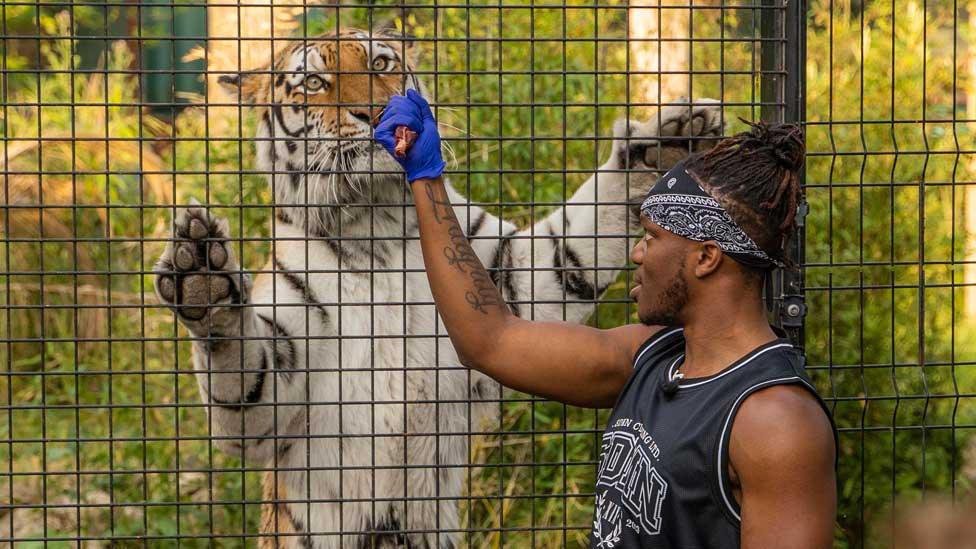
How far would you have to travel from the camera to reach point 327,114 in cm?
362

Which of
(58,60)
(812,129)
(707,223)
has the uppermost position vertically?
(58,60)

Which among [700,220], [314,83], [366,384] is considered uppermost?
[314,83]

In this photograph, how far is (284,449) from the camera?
3770 millimetres

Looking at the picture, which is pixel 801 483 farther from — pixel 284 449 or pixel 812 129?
pixel 812 129

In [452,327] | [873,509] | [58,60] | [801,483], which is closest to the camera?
[801,483]

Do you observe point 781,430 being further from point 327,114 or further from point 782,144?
point 327,114

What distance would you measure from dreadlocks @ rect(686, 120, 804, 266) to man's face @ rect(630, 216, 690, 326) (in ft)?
0.41

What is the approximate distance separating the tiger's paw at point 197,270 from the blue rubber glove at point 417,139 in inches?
24.4

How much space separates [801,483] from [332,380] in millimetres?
2142

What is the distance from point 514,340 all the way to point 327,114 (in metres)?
1.42

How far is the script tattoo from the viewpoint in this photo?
2.54m

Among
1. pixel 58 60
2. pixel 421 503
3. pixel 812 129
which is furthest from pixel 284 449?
pixel 58 60

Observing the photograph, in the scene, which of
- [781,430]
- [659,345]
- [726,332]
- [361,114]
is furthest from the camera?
[361,114]

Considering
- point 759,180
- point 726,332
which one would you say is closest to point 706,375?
point 726,332
